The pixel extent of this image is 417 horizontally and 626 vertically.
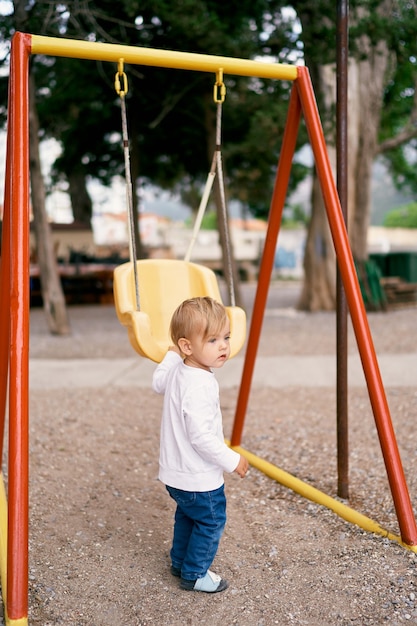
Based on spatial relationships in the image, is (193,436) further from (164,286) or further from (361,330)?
(164,286)

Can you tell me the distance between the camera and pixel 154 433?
4.44 metres

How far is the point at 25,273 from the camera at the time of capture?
2.26 metres

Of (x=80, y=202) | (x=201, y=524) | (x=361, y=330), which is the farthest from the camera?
(x=80, y=202)

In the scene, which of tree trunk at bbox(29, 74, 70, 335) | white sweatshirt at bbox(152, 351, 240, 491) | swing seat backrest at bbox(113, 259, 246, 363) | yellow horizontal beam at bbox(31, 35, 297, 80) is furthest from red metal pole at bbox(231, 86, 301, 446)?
tree trunk at bbox(29, 74, 70, 335)

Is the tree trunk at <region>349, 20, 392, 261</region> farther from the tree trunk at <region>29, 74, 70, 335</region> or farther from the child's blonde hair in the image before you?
the child's blonde hair

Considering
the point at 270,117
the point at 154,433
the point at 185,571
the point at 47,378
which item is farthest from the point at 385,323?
the point at 185,571

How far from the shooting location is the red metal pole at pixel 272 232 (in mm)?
3197

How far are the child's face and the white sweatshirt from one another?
53 mm

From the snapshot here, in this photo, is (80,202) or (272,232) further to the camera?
(80,202)

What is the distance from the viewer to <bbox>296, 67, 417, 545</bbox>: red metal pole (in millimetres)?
2537

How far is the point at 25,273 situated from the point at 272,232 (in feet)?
5.08

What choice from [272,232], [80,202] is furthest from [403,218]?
[272,232]

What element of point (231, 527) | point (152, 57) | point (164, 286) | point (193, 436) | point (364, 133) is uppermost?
point (364, 133)

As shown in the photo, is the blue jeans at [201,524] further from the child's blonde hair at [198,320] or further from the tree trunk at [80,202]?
the tree trunk at [80,202]
